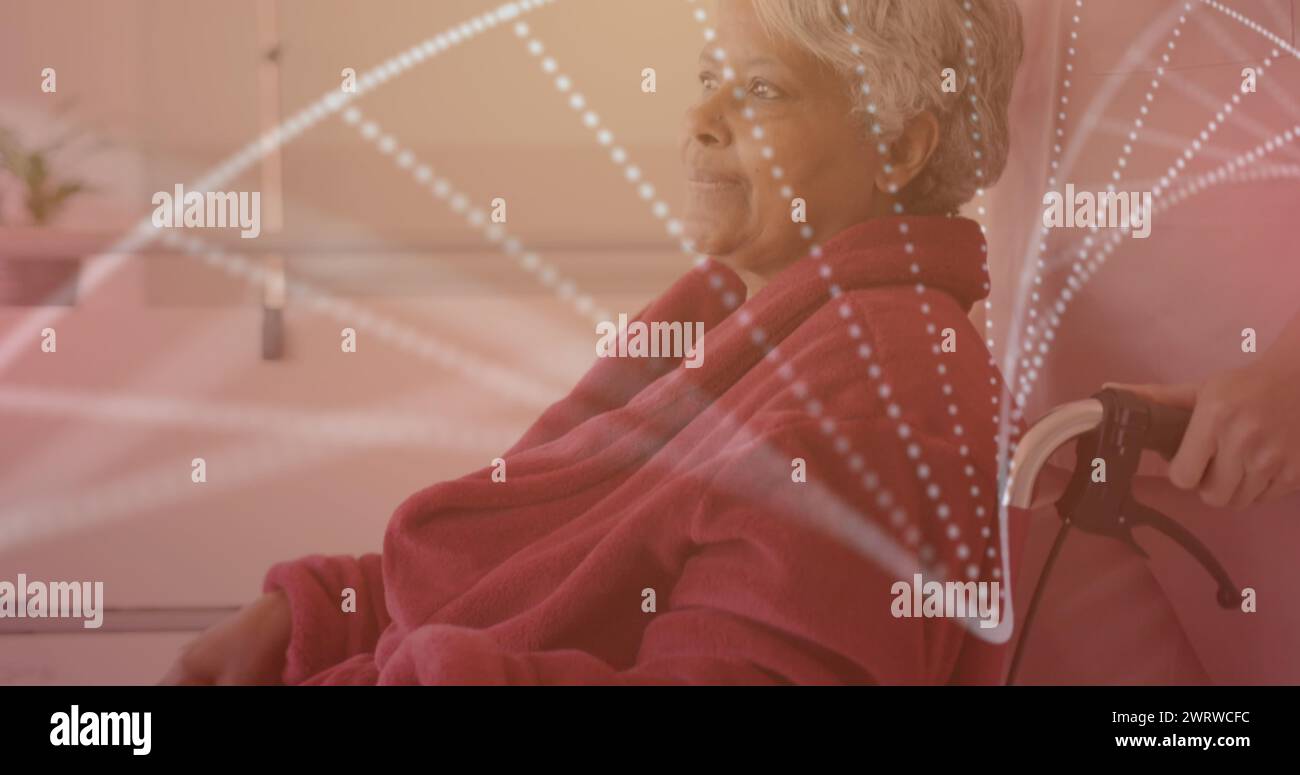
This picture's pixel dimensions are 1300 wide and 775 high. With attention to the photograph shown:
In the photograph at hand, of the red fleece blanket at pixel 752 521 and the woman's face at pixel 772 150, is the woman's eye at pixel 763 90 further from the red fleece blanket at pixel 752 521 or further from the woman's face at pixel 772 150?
the red fleece blanket at pixel 752 521

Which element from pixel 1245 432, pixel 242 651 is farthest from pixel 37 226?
pixel 1245 432

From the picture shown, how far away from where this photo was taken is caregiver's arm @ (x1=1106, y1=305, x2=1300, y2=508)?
36.7 inches

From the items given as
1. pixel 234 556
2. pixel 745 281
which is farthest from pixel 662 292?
pixel 234 556

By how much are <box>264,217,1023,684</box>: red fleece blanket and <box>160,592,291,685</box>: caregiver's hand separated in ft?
0.11

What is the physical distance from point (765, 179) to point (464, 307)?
326 mm

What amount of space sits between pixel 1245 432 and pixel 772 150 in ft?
1.42

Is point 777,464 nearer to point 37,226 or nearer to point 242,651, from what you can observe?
point 242,651

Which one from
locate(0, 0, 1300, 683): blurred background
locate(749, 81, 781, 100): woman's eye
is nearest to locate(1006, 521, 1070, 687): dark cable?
locate(0, 0, 1300, 683): blurred background

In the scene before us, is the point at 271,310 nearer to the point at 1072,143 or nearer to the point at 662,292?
the point at 662,292

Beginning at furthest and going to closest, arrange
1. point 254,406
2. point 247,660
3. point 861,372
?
point 254,406
point 247,660
point 861,372

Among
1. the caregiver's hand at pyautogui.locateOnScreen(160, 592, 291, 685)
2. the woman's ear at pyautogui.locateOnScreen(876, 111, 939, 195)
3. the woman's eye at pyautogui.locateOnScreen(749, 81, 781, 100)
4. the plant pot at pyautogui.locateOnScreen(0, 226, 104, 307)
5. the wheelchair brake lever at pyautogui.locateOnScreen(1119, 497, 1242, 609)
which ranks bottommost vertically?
the caregiver's hand at pyautogui.locateOnScreen(160, 592, 291, 685)

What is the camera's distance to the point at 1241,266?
3.32ft

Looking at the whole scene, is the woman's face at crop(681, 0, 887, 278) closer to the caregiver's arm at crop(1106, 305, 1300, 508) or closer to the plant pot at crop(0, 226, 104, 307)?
the caregiver's arm at crop(1106, 305, 1300, 508)

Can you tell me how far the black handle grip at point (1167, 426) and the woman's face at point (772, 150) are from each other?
0.27 meters
